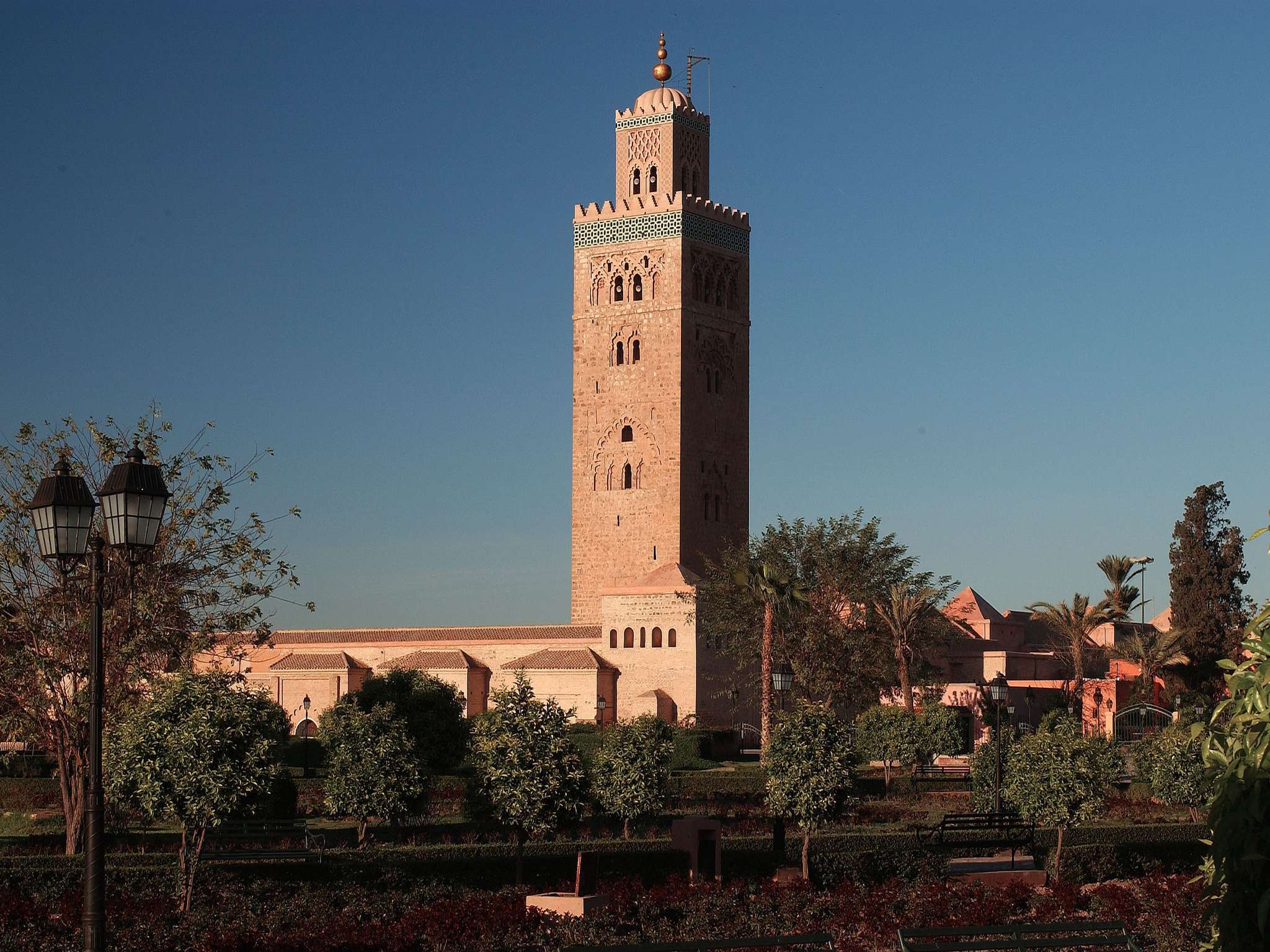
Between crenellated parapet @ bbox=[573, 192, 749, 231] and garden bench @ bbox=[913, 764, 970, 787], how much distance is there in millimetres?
20824

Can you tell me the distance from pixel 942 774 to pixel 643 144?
25137mm

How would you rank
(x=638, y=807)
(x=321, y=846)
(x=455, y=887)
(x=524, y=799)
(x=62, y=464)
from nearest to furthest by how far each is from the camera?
(x=62, y=464) → (x=455, y=887) → (x=524, y=799) → (x=321, y=846) → (x=638, y=807)

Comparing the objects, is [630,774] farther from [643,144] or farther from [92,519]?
[643,144]

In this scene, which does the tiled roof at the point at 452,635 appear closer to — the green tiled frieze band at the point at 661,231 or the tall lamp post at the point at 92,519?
the green tiled frieze band at the point at 661,231

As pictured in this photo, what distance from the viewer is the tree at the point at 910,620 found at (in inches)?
1880

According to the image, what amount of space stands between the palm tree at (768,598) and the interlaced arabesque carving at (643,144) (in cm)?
1595

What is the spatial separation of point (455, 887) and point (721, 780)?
52.0ft

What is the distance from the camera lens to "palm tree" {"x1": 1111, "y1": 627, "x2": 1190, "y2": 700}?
45812mm

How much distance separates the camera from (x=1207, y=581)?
4516 cm

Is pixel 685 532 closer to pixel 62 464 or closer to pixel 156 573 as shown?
pixel 156 573

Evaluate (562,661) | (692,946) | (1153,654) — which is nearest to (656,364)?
(562,661)

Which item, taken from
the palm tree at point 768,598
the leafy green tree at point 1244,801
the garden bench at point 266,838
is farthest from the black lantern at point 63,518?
the palm tree at point 768,598

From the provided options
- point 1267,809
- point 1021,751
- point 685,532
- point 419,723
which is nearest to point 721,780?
point 419,723

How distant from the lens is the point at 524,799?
904 inches
